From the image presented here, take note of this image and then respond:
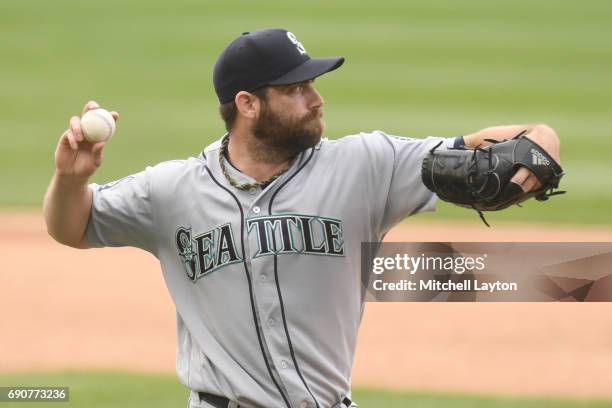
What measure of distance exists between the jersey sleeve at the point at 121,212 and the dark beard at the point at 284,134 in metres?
0.39

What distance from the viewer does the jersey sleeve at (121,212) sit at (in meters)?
3.46

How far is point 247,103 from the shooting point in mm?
3463

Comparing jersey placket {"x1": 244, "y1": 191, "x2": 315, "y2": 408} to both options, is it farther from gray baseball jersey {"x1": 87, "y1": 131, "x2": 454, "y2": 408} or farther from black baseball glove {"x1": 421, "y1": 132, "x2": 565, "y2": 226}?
black baseball glove {"x1": 421, "y1": 132, "x2": 565, "y2": 226}

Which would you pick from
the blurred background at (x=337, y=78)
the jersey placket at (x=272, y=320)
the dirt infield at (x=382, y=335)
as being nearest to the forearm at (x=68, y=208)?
the jersey placket at (x=272, y=320)

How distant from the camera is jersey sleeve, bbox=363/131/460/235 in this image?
3318mm

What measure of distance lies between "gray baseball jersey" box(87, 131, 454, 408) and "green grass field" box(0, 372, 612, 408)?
2.66 metres

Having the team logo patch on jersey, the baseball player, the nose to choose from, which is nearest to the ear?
the baseball player

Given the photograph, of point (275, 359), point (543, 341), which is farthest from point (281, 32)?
point (543, 341)

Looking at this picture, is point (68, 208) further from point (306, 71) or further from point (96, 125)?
point (306, 71)

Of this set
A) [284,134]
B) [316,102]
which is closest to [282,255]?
[284,134]

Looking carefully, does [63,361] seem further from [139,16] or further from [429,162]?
[139,16]

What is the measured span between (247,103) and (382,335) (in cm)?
406

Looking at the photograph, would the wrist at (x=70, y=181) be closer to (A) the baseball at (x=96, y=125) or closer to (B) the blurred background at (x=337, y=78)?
(A) the baseball at (x=96, y=125)

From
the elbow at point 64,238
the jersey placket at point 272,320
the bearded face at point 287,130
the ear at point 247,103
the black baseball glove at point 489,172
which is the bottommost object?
the jersey placket at point 272,320
